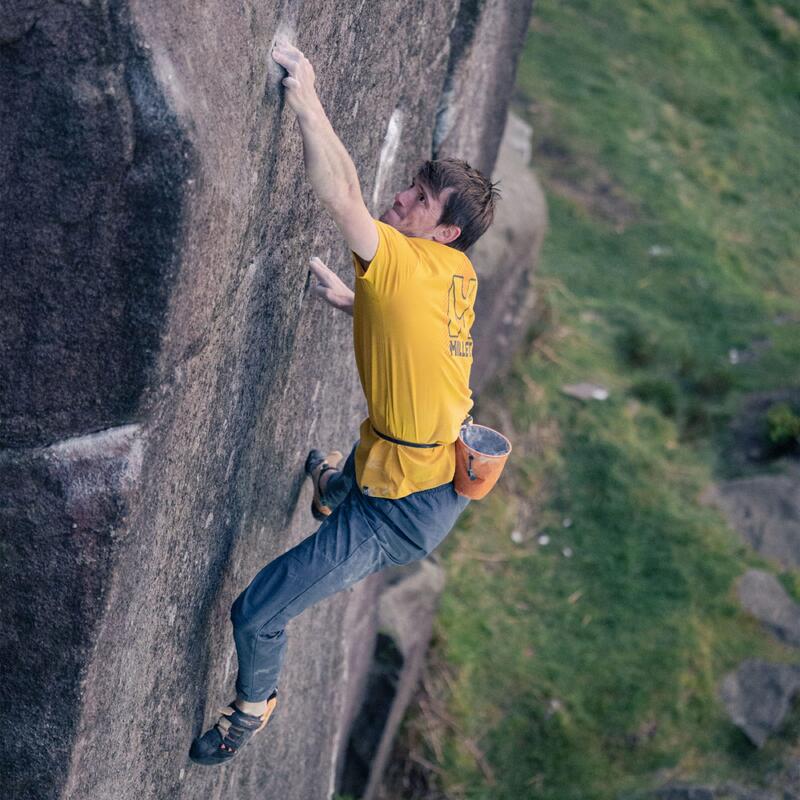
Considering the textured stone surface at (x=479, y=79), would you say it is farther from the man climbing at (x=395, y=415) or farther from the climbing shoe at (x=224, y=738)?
the climbing shoe at (x=224, y=738)

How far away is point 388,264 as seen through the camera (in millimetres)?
3143

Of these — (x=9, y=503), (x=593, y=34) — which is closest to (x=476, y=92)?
(x=9, y=503)

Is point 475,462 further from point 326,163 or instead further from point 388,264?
point 326,163

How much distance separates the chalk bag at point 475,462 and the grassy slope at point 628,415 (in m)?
3.40

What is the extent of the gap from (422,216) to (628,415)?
557 centimetres

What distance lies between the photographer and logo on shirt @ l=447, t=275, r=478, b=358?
340 cm

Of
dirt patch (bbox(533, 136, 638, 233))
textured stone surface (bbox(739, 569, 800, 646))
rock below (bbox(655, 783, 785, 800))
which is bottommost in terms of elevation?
rock below (bbox(655, 783, 785, 800))

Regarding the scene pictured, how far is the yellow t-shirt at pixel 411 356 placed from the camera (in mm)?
3197

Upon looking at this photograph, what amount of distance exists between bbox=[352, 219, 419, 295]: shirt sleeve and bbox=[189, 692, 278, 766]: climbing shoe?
1493mm

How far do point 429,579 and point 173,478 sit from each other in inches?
169

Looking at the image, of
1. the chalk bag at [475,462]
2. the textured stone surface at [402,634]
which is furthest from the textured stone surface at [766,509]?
the chalk bag at [475,462]

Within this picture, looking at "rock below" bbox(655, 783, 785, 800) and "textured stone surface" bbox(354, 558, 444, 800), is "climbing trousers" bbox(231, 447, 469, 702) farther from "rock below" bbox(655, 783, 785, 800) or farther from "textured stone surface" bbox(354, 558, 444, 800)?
"rock below" bbox(655, 783, 785, 800)

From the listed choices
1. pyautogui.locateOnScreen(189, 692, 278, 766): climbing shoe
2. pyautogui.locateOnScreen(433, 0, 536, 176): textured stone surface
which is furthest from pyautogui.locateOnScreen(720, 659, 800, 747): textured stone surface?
pyautogui.locateOnScreen(189, 692, 278, 766): climbing shoe

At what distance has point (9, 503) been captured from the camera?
2.48 m
